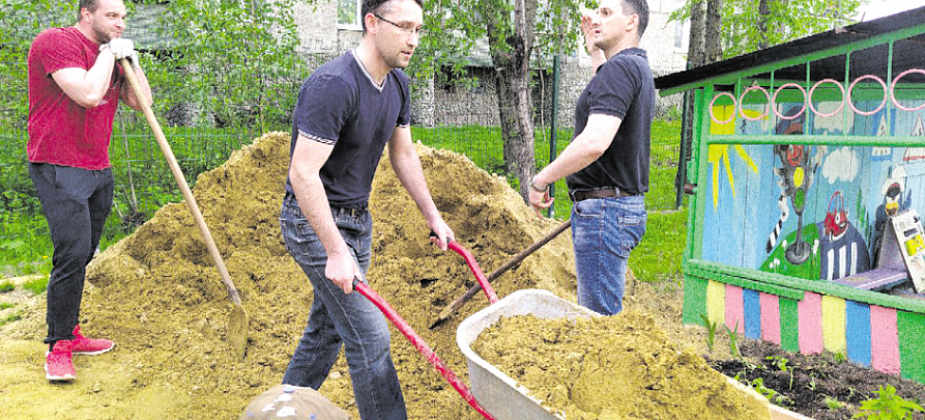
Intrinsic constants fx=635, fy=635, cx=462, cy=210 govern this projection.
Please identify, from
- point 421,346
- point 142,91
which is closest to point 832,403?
point 421,346

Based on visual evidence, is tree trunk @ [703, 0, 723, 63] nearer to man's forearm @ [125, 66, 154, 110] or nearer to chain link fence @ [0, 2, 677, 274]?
chain link fence @ [0, 2, 677, 274]

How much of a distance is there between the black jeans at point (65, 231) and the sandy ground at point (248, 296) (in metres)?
0.36

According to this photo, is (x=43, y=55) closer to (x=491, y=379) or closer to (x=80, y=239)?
(x=80, y=239)

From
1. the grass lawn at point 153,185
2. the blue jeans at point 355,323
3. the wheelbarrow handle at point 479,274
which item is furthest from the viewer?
the grass lawn at point 153,185

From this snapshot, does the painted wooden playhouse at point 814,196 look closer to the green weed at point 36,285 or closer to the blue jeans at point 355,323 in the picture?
the blue jeans at point 355,323

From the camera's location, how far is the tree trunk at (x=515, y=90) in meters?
7.05

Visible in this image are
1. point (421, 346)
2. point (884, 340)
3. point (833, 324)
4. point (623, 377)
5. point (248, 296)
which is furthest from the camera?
point (248, 296)

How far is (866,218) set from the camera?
17.8 ft

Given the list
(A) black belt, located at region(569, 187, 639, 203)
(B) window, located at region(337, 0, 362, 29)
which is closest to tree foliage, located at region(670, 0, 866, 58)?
(A) black belt, located at region(569, 187, 639, 203)

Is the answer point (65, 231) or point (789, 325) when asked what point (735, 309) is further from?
point (65, 231)

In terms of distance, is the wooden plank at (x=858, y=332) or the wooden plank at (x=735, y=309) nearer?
the wooden plank at (x=858, y=332)

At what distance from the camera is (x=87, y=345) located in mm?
3725

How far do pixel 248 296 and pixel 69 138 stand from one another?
1499 millimetres

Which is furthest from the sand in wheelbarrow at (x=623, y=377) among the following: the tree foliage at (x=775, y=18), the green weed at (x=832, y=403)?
the tree foliage at (x=775, y=18)
